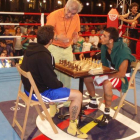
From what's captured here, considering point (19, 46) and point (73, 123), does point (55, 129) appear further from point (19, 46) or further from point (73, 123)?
point (19, 46)

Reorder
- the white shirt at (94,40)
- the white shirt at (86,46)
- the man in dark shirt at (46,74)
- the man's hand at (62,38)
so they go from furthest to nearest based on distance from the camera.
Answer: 1. the white shirt at (94,40)
2. the white shirt at (86,46)
3. the man's hand at (62,38)
4. the man in dark shirt at (46,74)

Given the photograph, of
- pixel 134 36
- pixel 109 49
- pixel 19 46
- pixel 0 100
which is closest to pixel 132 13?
pixel 134 36

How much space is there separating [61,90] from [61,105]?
976 millimetres

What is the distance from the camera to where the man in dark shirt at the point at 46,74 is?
2.20 m

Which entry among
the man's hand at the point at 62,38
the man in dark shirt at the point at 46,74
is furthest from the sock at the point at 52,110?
the man's hand at the point at 62,38

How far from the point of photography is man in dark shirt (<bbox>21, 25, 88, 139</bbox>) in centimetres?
220

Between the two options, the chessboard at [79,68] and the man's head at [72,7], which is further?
the man's head at [72,7]

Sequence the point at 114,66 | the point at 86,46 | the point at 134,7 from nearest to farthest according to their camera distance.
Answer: the point at 114,66
the point at 134,7
the point at 86,46

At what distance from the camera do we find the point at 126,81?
2.85m

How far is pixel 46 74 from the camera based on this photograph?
7.20 ft

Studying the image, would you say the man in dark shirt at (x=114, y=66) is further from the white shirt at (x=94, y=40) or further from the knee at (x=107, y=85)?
the white shirt at (x=94, y=40)

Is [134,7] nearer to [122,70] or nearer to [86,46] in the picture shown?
[86,46]

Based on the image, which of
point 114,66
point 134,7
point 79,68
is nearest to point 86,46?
point 134,7

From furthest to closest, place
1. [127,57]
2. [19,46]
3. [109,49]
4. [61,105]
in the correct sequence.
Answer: [19,46] < [61,105] < [109,49] < [127,57]
